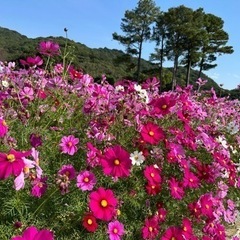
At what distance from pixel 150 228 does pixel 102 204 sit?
41 cm

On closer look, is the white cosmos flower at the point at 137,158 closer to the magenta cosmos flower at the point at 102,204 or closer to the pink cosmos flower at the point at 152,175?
the pink cosmos flower at the point at 152,175

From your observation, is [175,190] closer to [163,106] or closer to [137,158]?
[137,158]

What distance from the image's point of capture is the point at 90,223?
6.77 feet

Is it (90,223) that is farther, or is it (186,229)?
(186,229)

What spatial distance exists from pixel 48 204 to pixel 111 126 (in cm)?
55

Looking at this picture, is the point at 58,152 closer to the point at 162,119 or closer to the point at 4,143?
the point at 4,143

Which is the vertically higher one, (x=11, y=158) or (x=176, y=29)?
(x=176, y=29)

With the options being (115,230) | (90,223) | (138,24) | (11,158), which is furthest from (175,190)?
(138,24)

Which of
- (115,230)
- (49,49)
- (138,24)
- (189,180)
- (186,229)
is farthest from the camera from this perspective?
(138,24)

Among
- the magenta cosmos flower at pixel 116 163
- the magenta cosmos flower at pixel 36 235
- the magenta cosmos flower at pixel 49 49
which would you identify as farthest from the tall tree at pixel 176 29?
the magenta cosmos flower at pixel 36 235

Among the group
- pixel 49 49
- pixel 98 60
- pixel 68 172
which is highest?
pixel 49 49

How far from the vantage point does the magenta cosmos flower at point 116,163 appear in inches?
80.7

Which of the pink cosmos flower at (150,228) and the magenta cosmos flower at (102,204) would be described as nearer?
the magenta cosmos flower at (102,204)

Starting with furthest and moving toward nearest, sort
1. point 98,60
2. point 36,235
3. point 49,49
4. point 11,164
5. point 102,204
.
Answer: point 98,60, point 49,49, point 102,204, point 11,164, point 36,235
